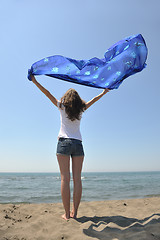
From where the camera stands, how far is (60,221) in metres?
3.04

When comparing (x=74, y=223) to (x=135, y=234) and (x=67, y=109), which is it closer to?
(x=135, y=234)

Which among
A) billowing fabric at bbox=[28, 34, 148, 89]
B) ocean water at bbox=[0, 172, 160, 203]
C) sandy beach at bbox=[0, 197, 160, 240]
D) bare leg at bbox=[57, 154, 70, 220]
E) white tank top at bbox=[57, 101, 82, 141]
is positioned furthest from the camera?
ocean water at bbox=[0, 172, 160, 203]

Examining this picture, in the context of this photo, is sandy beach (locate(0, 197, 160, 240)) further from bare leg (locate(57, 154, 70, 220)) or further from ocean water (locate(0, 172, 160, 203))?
ocean water (locate(0, 172, 160, 203))

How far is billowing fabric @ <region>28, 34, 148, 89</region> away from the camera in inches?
154

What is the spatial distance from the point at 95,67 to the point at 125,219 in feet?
9.61

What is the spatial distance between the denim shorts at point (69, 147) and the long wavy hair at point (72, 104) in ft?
1.29

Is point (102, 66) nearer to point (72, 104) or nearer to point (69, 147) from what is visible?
point (72, 104)

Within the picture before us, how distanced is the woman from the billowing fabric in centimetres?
55

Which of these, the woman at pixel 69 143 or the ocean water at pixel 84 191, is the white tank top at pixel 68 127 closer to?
the woman at pixel 69 143

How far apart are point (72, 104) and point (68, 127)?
1.34ft

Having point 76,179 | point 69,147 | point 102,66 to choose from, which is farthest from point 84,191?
point 102,66

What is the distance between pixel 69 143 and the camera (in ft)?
10.8

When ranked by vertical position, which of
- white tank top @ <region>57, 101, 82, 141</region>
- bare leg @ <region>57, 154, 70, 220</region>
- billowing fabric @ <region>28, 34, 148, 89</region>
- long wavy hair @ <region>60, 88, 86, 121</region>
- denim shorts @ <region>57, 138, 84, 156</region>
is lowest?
bare leg @ <region>57, 154, 70, 220</region>

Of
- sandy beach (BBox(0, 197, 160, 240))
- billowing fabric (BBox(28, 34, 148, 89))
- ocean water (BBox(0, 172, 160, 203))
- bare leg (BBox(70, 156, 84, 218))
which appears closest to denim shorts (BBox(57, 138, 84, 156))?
bare leg (BBox(70, 156, 84, 218))
